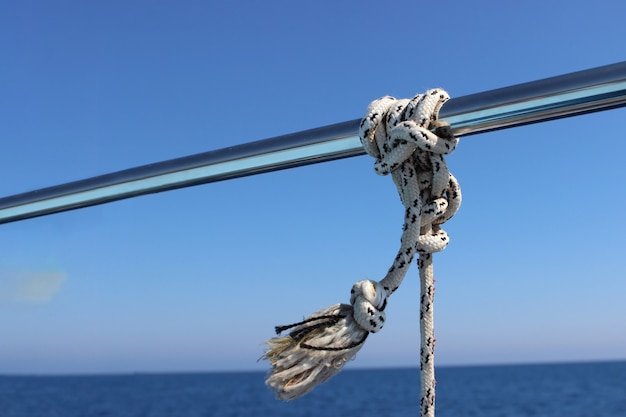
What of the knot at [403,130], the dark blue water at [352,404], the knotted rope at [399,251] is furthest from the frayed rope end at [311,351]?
the dark blue water at [352,404]

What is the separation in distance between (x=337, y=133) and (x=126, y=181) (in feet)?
1.33

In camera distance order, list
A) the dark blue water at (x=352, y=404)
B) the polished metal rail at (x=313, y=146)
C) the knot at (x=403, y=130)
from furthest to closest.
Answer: the dark blue water at (x=352, y=404) < the knot at (x=403, y=130) < the polished metal rail at (x=313, y=146)

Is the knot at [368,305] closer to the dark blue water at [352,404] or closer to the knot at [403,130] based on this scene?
the knot at [403,130]

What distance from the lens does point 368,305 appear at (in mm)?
760

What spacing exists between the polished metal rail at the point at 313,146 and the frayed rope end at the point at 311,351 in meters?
0.20

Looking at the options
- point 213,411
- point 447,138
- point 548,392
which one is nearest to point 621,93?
point 447,138

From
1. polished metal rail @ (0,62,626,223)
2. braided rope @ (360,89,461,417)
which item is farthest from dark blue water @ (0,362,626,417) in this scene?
braided rope @ (360,89,461,417)

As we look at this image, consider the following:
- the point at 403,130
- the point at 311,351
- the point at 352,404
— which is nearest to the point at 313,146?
the point at 403,130

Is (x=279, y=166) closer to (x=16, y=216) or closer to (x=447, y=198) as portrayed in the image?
(x=447, y=198)

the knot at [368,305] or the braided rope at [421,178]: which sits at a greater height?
the braided rope at [421,178]

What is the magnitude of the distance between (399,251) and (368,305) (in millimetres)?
86

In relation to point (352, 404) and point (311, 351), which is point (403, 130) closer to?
point (311, 351)

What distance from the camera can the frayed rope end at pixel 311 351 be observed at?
75 centimetres

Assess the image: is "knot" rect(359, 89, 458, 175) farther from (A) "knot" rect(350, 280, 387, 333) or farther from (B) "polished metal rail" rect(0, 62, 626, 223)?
(A) "knot" rect(350, 280, 387, 333)
